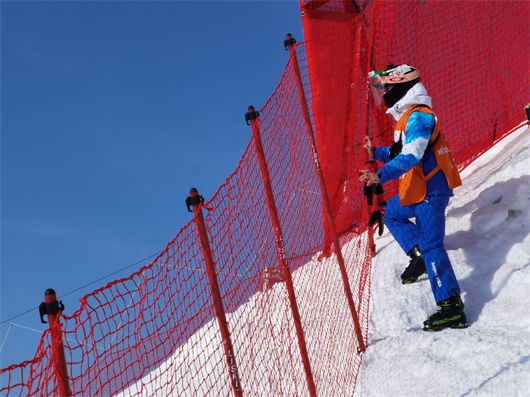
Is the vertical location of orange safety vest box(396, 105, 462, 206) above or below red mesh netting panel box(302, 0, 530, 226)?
below

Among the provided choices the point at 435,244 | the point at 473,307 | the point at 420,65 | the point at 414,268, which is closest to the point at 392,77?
the point at 435,244

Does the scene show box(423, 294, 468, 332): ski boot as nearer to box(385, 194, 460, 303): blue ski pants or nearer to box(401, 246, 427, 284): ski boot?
box(385, 194, 460, 303): blue ski pants

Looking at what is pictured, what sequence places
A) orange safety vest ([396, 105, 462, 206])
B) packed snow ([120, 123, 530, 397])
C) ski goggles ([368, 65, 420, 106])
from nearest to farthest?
packed snow ([120, 123, 530, 397])
orange safety vest ([396, 105, 462, 206])
ski goggles ([368, 65, 420, 106])

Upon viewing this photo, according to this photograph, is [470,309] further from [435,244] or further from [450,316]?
[435,244]

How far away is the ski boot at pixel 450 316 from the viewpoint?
13.6ft

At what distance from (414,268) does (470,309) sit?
650mm

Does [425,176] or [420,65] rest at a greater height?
[420,65]

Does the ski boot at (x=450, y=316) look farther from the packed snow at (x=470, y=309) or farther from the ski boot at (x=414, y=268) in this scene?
the ski boot at (x=414, y=268)

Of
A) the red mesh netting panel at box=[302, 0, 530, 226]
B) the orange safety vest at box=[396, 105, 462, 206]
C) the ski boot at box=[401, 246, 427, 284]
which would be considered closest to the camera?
the orange safety vest at box=[396, 105, 462, 206]

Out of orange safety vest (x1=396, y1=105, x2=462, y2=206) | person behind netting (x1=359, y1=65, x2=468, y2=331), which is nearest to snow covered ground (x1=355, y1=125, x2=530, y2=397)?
person behind netting (x1=359, y1=65, x2=468, y2=331)

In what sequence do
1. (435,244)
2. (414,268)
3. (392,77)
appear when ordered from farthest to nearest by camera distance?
1. (414,268)
2. (392,77)
3. (435,244)

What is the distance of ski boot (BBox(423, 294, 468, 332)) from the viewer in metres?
4.16

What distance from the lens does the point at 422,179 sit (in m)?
4.45

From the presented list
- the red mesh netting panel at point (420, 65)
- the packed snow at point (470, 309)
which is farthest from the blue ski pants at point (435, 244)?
the red mesh netting panel at point (420, 65)
